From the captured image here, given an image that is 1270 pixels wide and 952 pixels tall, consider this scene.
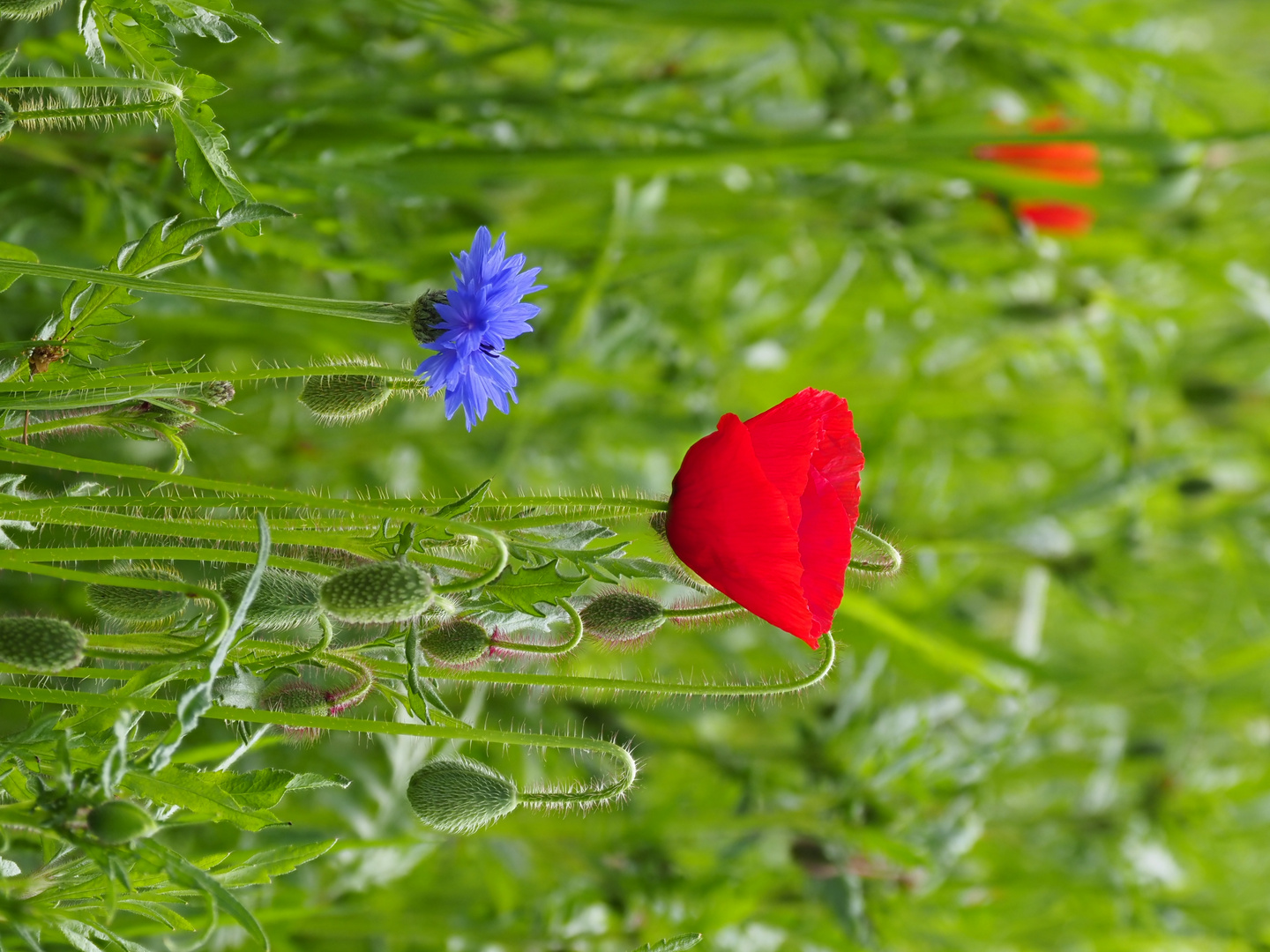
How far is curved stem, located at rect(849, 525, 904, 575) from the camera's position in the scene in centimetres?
81

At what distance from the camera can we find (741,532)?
727 mm

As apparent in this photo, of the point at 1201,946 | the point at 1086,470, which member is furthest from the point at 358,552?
the point at 1201,946

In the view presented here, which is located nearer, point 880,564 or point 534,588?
point 534,588

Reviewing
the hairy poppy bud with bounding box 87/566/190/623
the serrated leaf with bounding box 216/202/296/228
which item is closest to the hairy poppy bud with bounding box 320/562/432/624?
the hairy poppy bud with bounding box 87/566/190/623

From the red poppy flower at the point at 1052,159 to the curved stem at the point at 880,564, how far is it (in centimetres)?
101

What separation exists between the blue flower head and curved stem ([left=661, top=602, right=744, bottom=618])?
8.3 inches

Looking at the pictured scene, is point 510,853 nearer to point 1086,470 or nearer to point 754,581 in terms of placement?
point 754,581

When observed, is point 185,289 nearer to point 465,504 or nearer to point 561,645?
point 465,504

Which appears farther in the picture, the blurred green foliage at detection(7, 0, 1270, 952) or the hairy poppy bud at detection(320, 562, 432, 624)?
the blurred green foliage at detection(7, 0, 1270, 952)

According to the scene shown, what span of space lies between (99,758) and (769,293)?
1787 millimetres

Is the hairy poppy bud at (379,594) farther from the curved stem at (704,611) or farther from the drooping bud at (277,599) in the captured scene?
the curved stem at (704,611)

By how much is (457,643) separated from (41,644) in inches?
10.3

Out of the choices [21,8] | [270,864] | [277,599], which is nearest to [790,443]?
[277,599]

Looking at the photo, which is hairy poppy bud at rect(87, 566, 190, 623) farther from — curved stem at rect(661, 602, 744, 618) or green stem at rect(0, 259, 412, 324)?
curved stem at rect(661, 602, 744, 618)
